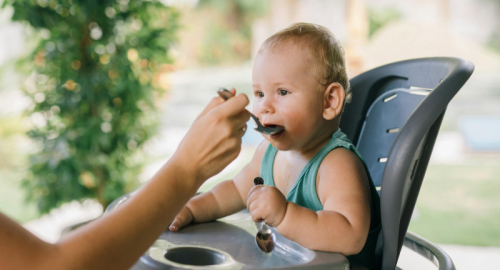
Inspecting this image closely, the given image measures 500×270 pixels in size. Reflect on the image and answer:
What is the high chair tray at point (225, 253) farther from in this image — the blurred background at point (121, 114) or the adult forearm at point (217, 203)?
the blurred background at point (121, 114)

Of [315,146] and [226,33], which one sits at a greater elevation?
[315,146]

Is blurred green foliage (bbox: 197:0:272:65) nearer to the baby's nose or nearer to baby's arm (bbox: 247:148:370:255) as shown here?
the baby's nose

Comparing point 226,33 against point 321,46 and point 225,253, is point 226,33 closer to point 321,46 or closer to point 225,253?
point 321,46

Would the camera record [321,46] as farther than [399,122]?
No

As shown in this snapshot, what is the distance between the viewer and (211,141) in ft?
2.27

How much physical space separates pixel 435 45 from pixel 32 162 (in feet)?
19.1

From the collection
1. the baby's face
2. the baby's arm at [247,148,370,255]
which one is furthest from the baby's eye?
the baby's arm at [247,148,370,255]

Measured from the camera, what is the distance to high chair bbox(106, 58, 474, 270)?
84 centimetres

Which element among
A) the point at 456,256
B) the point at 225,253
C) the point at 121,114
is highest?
the point at 225,253

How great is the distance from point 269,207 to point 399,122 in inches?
18.1

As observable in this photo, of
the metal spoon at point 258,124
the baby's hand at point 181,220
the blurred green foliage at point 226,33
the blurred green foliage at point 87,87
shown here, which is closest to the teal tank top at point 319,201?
the metal spoon at point 258,124

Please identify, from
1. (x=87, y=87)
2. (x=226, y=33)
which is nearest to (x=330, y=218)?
(x=87, y=87)

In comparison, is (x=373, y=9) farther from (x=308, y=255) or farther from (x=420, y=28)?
(x=308, y=255)

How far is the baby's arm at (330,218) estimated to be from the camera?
0.86 meters
